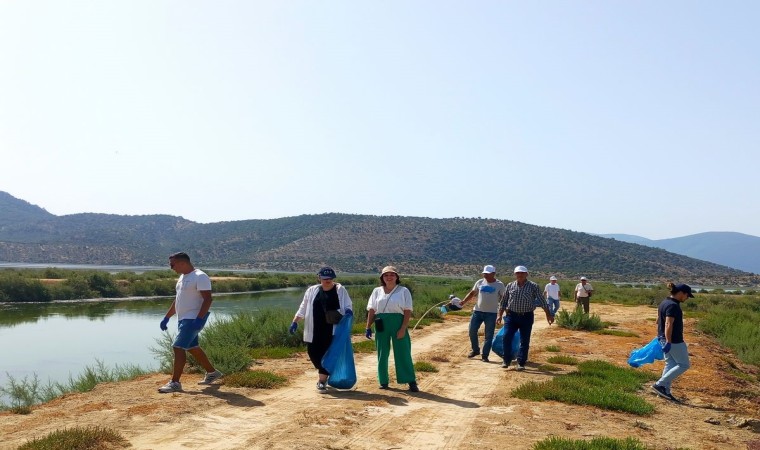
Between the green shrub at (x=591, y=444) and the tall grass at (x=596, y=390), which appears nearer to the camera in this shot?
the green shrub at (x=591, y=444)

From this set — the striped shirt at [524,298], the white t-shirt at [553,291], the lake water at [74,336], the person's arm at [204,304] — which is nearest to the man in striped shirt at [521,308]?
the striped shirt at [524,298]

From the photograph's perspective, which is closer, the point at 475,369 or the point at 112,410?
the point at 112,410

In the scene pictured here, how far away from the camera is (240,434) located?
21.9ft

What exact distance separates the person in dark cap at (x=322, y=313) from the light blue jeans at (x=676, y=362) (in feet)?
15.7

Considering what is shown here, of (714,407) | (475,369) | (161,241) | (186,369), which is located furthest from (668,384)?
(161,241)

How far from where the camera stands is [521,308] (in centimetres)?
1142

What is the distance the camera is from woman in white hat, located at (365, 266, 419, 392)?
903cm

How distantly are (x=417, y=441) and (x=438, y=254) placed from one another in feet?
344

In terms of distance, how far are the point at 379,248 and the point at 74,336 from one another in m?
92.5

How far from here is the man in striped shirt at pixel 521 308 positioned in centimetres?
1141

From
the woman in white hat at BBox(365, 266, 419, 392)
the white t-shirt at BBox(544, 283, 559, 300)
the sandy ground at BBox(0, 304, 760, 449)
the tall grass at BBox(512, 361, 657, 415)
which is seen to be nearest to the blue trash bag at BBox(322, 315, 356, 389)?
the sandy ground at BBox(0, 304, 760, 449)

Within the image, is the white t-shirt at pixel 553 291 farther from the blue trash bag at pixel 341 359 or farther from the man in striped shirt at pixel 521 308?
the blue trash bag at pixel 341 359

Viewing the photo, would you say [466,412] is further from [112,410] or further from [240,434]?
[112,410]

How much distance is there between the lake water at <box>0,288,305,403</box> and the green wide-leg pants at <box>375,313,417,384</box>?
7224mm
